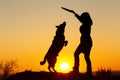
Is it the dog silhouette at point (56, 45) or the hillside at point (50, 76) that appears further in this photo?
the dog silhouette at point (56, 45)

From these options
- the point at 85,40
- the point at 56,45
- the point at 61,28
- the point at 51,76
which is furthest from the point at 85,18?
the point at 56,45

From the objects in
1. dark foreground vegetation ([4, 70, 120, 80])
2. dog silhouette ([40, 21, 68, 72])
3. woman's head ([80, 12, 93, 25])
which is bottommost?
dark foreground vegetation ([4, 70, 120, 80])

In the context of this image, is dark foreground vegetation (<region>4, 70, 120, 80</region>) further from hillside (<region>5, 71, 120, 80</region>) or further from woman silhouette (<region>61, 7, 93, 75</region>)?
woman silhouette (<region>61, 7, 93, 75</region>)

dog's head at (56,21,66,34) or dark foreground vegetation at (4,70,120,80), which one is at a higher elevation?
dog's head at (56,21,66,34)

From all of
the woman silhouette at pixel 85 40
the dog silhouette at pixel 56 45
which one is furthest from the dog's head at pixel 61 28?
the woman silhouette at pixel 85 40

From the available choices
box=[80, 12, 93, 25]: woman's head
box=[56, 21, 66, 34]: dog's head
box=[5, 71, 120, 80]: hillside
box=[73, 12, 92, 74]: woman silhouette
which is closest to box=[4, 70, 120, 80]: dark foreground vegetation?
box=[5, 71, 120, 80]: hillside

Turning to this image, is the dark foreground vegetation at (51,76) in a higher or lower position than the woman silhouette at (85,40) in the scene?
lower

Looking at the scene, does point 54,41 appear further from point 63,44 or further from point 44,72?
point 44,72

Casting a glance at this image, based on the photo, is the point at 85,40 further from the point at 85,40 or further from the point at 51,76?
the point at 51,76

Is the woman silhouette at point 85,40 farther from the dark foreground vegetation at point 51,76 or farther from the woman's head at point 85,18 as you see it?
the dark foreground vegetation at point 51,76

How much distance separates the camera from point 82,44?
54.1 feet

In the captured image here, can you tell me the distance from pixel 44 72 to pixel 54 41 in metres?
2.41

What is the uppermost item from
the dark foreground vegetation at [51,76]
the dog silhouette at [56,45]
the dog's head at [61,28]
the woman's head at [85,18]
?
the woman's head at [85,18]

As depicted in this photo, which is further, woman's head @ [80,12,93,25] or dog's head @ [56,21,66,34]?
dog's head @ [56,21,66,34]
